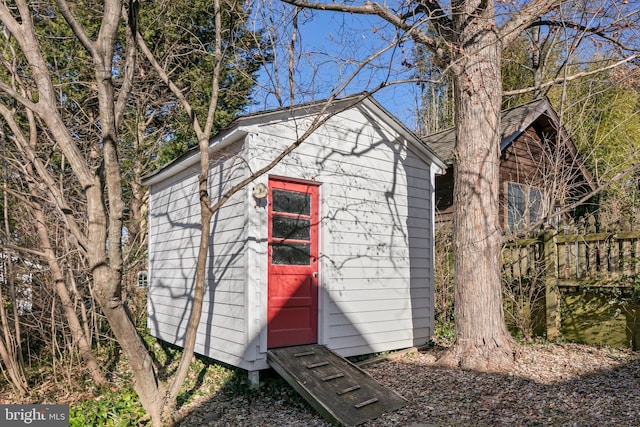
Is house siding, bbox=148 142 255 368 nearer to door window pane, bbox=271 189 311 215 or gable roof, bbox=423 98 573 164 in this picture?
door window pane, bbox=271 189 311 215

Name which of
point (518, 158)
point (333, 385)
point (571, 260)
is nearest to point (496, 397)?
point (333, 385)

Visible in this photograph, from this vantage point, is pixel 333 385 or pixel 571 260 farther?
pixel 571 260

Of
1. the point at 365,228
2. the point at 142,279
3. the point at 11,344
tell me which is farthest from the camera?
the point at 142,279

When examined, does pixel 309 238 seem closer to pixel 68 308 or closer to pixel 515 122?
pixel 68 308

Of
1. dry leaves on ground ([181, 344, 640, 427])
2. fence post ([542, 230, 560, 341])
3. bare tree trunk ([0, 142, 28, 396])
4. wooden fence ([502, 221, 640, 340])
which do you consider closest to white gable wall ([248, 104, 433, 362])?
dry leaves on ground ([181, 344, 640, 427])

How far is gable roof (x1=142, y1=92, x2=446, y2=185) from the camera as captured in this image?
211 inches

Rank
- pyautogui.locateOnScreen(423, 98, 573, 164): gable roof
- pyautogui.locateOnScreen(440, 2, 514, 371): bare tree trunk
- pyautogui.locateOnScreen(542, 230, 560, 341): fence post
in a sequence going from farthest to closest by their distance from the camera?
pyautogui.locateOnScreen(423, 98, 573, 164): gable roof < pyautogui.locateOnScreen(542, 230, 560, 341): fence post < pyautogui.locateOnScreen(440, 2, 514, 371): bare tree trunk

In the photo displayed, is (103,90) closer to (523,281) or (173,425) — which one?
(173,425)

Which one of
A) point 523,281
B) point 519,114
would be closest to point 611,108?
point 519,114

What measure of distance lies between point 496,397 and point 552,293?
2.73m

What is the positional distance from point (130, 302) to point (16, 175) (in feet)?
11.4

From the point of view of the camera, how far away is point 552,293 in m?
6.70

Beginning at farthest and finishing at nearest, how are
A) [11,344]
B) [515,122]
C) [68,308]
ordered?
[515,122] < [68,308] < [11,344]

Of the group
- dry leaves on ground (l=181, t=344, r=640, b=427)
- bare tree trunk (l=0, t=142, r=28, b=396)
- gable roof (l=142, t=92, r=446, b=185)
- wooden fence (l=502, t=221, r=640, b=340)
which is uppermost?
gable roof (l=142, t=92, r=446, b=185)
